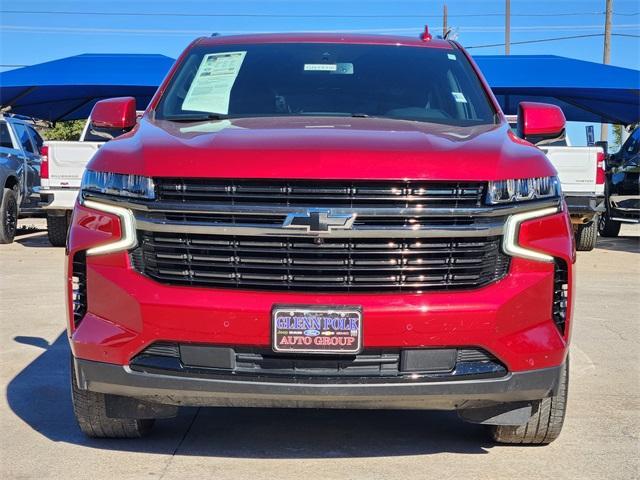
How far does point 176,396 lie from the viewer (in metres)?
3.72

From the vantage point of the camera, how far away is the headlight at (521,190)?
3.69m

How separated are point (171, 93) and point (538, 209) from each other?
7.06 feet

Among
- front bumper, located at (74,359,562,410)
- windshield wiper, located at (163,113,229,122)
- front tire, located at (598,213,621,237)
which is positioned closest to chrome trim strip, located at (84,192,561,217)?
front bumper, located at (74,359,562,410)

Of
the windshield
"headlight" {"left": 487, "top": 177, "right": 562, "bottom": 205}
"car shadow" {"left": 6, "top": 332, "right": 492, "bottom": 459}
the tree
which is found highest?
the windshield

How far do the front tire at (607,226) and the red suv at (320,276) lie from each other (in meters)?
13.8

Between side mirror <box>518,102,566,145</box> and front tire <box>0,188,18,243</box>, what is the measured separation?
1070 cm

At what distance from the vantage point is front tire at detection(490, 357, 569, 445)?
13.5 ft

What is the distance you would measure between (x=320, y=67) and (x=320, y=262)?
1.85 meters

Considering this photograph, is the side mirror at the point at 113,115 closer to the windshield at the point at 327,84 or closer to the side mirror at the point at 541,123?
the windshield at the point at 327,84

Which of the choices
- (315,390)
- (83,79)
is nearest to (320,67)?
(315,390)

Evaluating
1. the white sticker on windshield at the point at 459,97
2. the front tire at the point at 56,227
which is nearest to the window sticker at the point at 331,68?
the white sticker on windshield at the point at 459,97

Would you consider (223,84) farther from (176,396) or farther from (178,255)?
(176,396)

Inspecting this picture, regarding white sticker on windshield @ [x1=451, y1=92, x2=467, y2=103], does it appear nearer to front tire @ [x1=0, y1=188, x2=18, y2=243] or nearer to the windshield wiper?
the windshield wiper

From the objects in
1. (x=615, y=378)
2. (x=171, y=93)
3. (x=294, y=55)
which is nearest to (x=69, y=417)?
(x=171, y=93)
